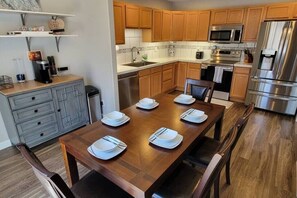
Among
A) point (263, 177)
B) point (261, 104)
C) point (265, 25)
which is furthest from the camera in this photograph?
point (261, 104)

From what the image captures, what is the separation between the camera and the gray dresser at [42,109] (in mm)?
2209

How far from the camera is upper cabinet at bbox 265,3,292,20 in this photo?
11.3 feet

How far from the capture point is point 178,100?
6.72ft

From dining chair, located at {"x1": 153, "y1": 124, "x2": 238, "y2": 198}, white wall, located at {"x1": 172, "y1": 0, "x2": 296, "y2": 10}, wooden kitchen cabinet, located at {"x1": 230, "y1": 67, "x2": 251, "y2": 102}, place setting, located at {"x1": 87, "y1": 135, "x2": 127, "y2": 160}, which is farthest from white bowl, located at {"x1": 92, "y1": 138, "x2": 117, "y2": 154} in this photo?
white wall, located at {"x1": 172, "y1": 0, "x2": 296, "y2": 10}

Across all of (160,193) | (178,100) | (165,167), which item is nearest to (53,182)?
(165,167)

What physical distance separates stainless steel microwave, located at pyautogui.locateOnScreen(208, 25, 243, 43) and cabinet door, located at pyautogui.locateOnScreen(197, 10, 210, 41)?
0.45ft

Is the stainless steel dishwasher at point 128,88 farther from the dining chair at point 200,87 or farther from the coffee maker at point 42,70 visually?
the dining chair at point 200,87

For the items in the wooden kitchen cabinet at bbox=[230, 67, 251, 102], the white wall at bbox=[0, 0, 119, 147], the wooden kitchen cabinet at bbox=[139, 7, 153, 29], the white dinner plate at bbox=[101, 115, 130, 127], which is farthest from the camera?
the wooden kitchen cabinet at bbox=[230, 67, 251, 102]

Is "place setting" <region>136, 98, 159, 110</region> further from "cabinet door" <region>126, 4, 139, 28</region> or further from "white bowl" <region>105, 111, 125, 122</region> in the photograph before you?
"cabinet door" <region>126, 4, 139, 28</region>

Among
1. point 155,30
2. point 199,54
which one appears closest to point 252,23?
point 199,54

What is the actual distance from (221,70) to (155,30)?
1793 millimetres

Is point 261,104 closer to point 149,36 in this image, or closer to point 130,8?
point 149,36

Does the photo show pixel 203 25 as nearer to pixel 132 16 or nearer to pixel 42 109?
pixel 132 16

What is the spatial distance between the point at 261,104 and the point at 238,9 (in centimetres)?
212
